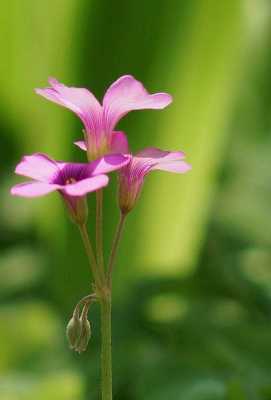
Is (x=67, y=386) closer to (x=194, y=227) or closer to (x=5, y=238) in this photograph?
(x=194, y=227)

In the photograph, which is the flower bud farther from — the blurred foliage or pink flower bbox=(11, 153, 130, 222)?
the blurred foliage

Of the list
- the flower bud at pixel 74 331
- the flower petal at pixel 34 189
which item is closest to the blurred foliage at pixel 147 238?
the flower bud at pixel 74 331

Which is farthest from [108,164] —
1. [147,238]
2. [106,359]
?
[147,238]

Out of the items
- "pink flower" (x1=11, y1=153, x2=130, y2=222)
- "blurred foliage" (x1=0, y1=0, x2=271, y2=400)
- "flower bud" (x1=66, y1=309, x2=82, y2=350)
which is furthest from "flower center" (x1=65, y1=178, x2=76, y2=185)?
"blurred foliage" (x1=0, y1=0, x2=271, y2=400)

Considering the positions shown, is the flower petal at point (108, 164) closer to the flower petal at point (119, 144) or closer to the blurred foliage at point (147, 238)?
the flower petal at point (119, 144)

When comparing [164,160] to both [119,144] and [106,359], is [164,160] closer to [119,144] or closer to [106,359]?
[119,144]

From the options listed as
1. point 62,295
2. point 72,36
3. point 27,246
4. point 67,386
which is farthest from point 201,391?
point 27,246
